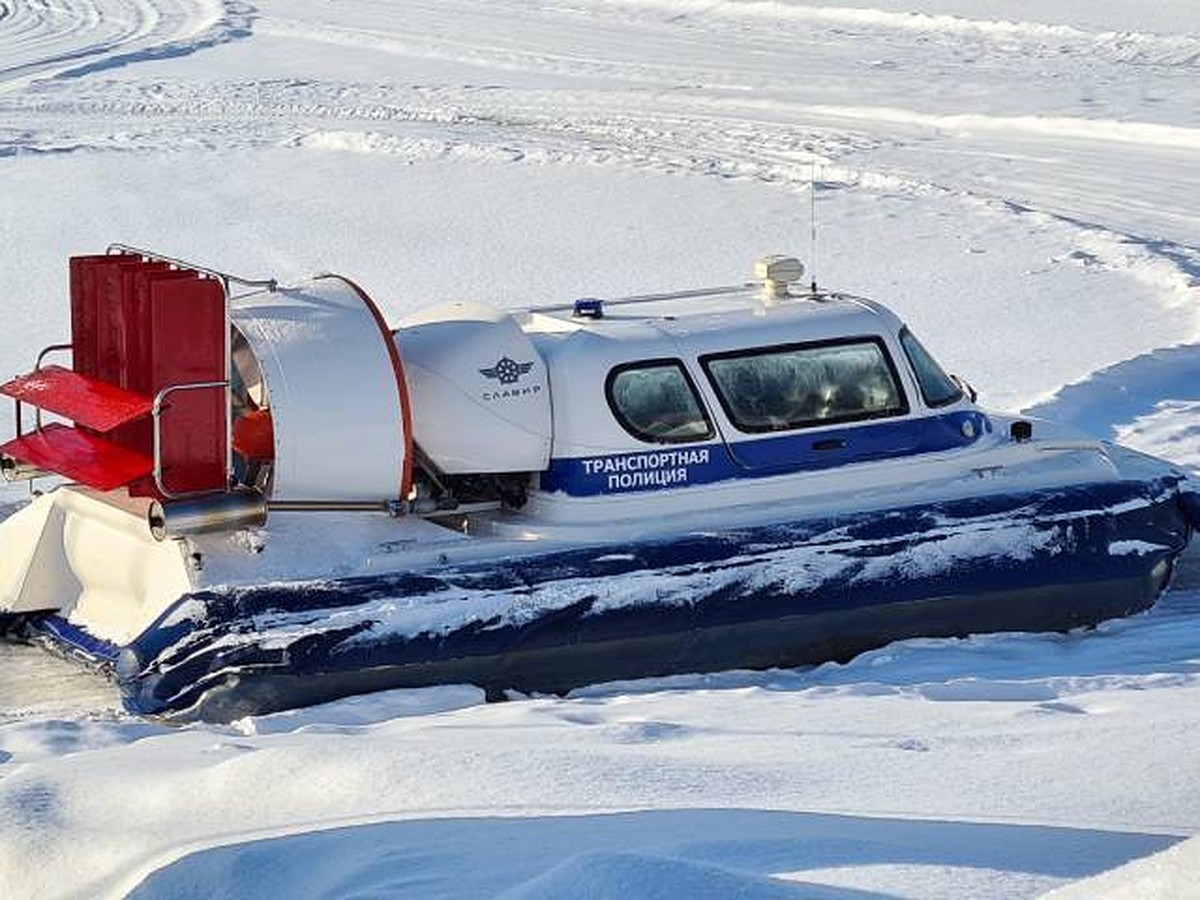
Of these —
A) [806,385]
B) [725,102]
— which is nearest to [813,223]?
[806,385]

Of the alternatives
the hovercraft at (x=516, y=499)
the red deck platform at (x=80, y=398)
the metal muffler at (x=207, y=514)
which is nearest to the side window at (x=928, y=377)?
the hovercraft at (x=516, y=499)

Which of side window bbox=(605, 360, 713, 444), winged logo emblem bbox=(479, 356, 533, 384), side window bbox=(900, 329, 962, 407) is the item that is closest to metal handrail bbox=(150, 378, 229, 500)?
winged logo emblem bbox=(479, 356, 533, 384)

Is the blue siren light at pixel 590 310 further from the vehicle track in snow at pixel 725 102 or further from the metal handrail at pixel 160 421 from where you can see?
the vehicle track in snow at pixel 725 102

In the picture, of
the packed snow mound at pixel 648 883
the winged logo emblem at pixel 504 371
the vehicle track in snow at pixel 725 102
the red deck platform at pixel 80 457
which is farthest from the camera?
the vehicle track in snow at pixel 725 102

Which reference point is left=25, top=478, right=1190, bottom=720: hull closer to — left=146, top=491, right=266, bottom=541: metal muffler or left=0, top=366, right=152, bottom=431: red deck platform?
left=146, top=491, right=266, bottom=541: metal muffler

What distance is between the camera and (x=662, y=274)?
1401cm

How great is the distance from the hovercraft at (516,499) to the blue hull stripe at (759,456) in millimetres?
12

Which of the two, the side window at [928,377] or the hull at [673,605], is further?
the side window at [928,377]

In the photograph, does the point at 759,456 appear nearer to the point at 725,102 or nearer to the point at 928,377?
the point at 928,377

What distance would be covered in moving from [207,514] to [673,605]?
67.4 inches

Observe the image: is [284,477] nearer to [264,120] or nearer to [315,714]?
[315,714]

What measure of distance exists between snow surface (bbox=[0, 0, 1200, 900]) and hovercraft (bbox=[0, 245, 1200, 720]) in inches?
8.3

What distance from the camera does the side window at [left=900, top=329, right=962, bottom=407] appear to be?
9.00m

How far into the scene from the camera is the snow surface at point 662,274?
502cm
